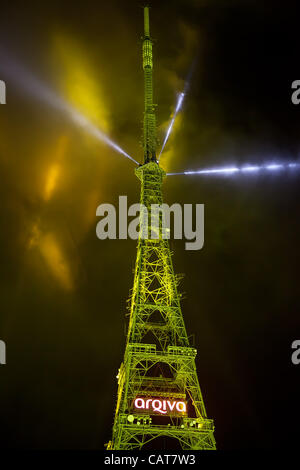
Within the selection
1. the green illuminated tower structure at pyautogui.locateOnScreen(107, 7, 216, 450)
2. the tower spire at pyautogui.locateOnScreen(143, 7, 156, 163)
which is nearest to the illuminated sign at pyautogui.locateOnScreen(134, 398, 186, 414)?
the green illuminated tower structure at pyautogui.locateOnScreen(107, 7, 216, 450)

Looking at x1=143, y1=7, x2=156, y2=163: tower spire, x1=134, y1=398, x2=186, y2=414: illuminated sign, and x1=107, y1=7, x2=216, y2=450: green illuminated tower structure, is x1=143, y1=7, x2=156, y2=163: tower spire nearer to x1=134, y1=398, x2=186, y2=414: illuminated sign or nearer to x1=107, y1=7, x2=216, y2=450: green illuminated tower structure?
x1=107, y1=7, x2=216, y2=450: green illuminated tower structure

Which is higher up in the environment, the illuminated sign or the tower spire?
the tower spire

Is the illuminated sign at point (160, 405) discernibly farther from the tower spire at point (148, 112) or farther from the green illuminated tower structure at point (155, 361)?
the tower spire at point (148, 112)

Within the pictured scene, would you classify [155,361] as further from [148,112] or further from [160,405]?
[148,112]

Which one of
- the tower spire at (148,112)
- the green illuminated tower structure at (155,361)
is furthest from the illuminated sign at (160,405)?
the tower spire at (148,112)

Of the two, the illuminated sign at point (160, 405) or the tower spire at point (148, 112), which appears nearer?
the illuminated sign at point (160, 405)
